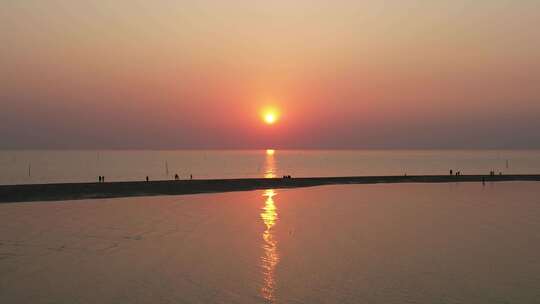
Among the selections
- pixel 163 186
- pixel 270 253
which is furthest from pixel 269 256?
pixel 163 186

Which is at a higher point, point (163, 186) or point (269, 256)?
point (163, 186)

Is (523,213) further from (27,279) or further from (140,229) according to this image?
(27,279)

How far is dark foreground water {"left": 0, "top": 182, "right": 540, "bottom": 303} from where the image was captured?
23.8 m

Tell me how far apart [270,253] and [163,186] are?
51.6 metres

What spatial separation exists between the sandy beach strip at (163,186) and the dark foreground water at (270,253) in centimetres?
728

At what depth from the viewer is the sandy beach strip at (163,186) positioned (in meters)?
68.2

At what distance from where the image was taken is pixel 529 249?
3406 cm

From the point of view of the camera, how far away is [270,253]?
1313 inches

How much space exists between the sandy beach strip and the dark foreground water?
287 inches

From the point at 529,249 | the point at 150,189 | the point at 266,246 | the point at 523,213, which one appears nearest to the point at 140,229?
the point at 266,246

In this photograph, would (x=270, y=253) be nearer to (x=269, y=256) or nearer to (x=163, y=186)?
(x=269, y=256)

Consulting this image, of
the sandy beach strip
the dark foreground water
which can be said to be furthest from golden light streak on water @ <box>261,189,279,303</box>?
the sandy beach strip

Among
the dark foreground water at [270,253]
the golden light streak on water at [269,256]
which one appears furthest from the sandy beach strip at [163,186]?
the golden light streak on water at [269,256]

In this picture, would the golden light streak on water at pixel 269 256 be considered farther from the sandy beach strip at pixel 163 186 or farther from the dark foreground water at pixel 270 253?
the sandy beach strip at pixel 163 186
